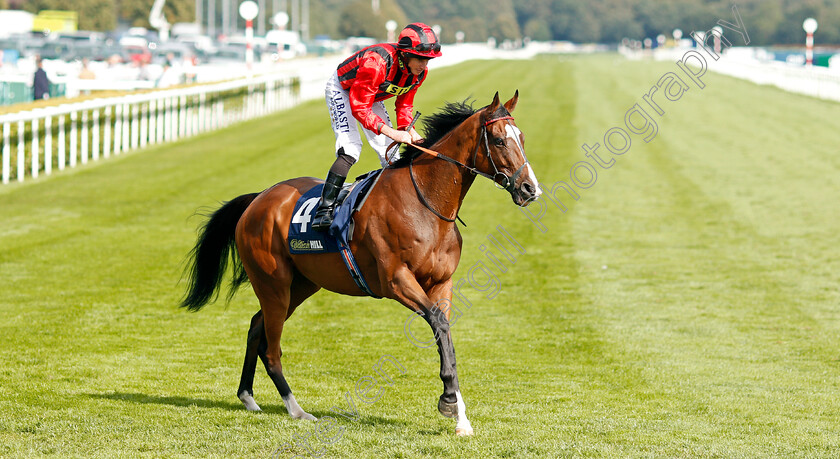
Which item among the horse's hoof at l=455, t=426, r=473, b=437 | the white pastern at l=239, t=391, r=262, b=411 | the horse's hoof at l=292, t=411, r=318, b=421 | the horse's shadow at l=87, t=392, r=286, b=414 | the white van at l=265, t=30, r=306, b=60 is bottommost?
the white van at l=265, t=30, r=306, b=60

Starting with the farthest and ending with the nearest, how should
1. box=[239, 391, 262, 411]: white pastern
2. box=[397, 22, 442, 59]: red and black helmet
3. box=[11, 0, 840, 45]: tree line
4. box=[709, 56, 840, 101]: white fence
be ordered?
box=[11, 0, 840, 45]: tree line → box=[709, 56, 840, 101]: white fence → box=[239, 391, 262, 411]: white pastern → box=[397, 22, 442, 59]: red and black helmet

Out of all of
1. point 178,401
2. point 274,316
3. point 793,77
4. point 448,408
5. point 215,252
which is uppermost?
point 215,252

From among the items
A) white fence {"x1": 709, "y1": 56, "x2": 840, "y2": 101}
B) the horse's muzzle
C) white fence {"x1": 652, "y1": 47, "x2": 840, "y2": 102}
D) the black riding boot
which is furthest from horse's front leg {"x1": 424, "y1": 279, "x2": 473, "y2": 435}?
white fence {"x1": 709, "y1": 56, "x2": 840, "y2": 101}

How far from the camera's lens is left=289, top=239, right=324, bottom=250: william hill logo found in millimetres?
5586

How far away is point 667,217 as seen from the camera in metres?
14.5

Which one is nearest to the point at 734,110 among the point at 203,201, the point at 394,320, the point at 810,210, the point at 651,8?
the point at 810,210

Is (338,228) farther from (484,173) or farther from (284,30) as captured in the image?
(284,30)

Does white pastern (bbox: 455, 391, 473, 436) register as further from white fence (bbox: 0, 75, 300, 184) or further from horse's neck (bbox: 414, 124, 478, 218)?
white fence (bbox: 0, 75, 300, 184)

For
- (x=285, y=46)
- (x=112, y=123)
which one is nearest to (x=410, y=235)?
(x=112, y=123)

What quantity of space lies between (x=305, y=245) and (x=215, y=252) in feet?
3.33

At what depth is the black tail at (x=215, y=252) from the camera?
20.9ft

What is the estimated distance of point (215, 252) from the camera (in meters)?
6.43

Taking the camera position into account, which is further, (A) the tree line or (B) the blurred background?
(A) the tree line

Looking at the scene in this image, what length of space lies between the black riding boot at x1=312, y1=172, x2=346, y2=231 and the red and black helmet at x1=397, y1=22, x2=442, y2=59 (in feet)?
2.65
